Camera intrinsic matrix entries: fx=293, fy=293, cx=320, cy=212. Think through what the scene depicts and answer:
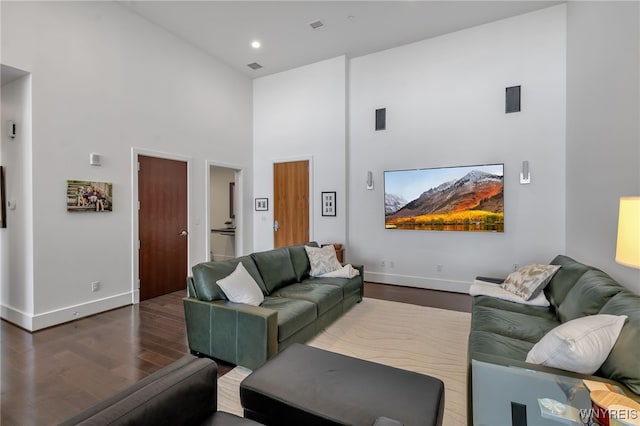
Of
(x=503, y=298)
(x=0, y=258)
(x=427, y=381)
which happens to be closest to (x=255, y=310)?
(x=427, y=381)

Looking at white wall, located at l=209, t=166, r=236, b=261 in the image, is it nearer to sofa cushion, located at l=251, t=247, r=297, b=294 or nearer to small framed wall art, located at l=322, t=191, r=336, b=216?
small framed wall art, located at l=322, t=191, r=336, b=216

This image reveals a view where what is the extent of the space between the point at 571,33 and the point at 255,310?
5.24m

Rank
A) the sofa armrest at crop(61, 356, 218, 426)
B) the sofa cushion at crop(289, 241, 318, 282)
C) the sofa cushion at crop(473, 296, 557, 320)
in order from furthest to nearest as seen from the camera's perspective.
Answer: the sofa cushion at crop(289, 241, 318, 282) < the sofa cushion at crop(473, 296, 557, 320) < the sofa armrest at crop(61, 356, 218, 426)

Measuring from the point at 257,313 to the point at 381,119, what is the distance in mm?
4214

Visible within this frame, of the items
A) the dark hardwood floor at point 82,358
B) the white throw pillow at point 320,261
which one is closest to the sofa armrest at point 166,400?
the dark hardwood floor at point 82,358

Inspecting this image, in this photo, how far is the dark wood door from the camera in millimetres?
4465

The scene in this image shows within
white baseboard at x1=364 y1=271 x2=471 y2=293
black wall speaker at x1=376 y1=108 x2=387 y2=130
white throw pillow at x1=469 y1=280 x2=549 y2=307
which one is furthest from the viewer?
black wall speaker at x1=376 y1=108 x2=387 y2=130

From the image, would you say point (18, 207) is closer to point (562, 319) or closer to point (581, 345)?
point (581, 345)

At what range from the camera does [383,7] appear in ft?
13.7

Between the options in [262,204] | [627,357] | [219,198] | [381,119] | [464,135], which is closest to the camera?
[627,357]

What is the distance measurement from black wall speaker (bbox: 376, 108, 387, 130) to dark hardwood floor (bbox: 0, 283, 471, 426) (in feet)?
10.3

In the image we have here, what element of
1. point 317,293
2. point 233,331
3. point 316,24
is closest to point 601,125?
point 317,293

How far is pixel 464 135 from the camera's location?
4703 mm

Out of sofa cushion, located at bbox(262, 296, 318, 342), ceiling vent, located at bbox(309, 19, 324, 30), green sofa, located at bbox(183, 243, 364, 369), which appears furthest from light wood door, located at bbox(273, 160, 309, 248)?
sofa cushion, located at bbox(262, 296, 318, 342)
